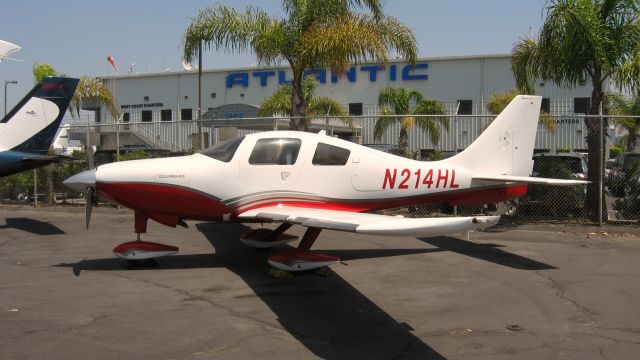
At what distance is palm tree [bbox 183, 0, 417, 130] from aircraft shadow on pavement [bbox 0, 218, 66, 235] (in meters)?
5.35

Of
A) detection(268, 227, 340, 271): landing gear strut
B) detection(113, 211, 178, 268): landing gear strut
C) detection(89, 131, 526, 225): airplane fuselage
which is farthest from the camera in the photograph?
detection(113, 211, 178, 268): landing gear strut

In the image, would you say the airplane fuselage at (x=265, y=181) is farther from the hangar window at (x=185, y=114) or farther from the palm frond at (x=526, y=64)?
the hangar window at (x=185, y=114)

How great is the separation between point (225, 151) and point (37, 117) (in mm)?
7039

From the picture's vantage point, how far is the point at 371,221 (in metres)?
6.27

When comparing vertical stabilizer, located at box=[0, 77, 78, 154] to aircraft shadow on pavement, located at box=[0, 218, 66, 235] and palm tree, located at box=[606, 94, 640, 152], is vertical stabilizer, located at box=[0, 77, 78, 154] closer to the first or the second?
aircraft shadow on pavement, located at box=[0, 218, 66, 235]

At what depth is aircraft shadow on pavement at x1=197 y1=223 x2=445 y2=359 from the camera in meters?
4.99

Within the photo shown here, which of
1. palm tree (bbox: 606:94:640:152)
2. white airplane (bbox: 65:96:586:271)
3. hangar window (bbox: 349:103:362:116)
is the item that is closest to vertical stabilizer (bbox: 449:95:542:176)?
white airplane (bbox: 65:96:586:271)

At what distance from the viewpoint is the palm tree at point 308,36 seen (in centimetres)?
1291

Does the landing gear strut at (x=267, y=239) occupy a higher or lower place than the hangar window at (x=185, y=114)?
lower

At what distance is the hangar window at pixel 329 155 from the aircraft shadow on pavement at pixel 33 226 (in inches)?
244

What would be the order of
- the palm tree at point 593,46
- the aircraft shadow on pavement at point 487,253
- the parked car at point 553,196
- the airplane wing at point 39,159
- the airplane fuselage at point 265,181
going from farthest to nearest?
the airplane wing at point 39,159 → the parked car at point 553,196 → the palm tree at point 593,46 → the aircraft shadow on pavement at point 487,253 → the airplane fuselage at point 265,181

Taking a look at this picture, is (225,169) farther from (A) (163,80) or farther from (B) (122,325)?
(A) (163,80)

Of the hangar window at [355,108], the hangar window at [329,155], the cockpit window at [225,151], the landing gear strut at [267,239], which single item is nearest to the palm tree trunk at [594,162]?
the hangar window at [329,155]

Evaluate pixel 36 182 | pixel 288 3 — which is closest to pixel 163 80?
pixel 36 182
